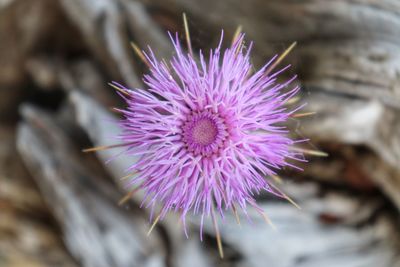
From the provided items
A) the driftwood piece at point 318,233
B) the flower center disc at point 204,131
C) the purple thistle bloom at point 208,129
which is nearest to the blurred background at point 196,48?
the driftwood piece at point 318,233

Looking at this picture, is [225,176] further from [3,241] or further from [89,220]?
[3,241]

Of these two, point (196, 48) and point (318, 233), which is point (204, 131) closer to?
point (196, 48)

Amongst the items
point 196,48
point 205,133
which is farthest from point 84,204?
point 205,133

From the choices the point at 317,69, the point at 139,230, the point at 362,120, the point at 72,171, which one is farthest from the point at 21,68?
the point at 362,120

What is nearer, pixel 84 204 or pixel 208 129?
pixel 208 129

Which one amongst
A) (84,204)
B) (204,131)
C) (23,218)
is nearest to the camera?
(204,131)

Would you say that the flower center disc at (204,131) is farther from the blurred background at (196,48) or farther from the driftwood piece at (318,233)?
the driftwood piece at (318,233)

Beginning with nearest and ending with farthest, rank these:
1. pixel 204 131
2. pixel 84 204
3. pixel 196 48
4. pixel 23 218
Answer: pixel 204 131, pixel 196 48, pixel 84 204, pixel 23 218
